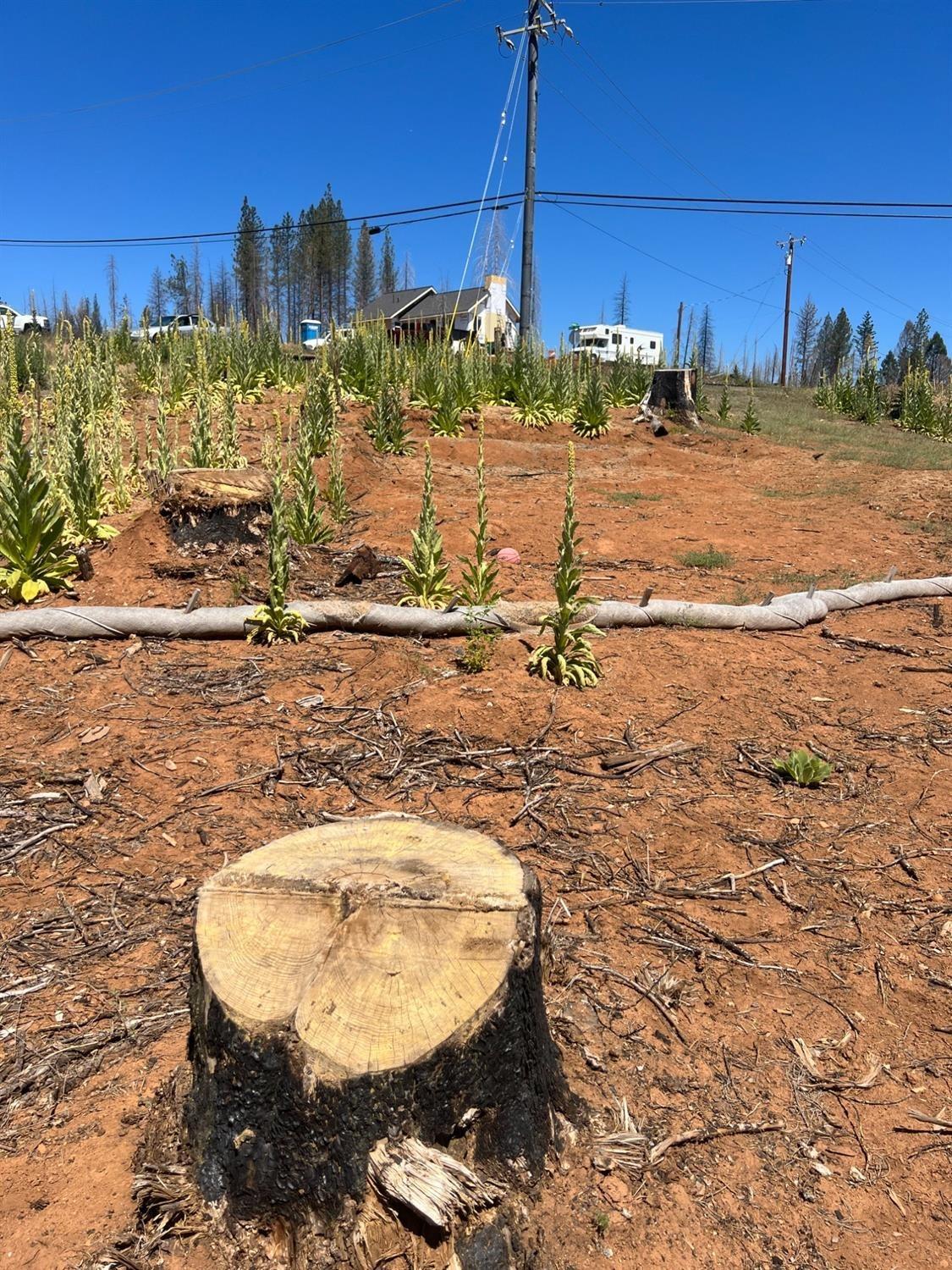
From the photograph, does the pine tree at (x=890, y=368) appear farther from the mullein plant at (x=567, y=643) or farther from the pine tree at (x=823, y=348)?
the mullein plant at (x=567, y=643)

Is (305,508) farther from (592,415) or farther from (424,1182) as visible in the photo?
(592,415)

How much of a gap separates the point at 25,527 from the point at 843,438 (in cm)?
1422

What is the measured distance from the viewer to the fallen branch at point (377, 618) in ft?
15.3

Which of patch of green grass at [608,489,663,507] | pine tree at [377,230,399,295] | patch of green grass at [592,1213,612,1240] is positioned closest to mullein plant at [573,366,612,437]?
patch of green grass at [608,489,663,507]

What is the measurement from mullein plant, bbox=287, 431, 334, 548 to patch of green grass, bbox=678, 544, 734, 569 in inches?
124

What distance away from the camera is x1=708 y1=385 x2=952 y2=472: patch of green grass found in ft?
40.4

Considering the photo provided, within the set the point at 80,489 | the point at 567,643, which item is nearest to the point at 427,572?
the point at 567,643

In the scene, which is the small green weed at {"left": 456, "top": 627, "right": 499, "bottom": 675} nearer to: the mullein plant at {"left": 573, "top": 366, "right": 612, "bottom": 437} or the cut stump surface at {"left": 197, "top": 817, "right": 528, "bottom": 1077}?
the cut stump surface at {"left": 197, "top": 817, "right": 528, "bottom": 1077}

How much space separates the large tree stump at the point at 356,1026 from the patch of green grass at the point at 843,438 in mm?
10067

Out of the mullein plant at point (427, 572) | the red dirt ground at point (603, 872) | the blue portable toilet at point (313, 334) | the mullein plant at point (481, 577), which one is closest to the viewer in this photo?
the red dirt ground at point (603, 872)

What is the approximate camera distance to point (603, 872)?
2.89 metres

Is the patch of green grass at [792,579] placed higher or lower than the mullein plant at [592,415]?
lower

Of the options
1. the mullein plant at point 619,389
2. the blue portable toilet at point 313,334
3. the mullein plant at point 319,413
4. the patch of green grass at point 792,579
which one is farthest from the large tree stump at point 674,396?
the patch of green grass at point 792,579

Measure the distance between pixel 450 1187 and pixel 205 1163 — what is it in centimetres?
52
